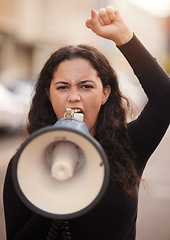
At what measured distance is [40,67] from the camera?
82.3 feet

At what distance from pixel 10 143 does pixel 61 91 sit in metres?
7.50

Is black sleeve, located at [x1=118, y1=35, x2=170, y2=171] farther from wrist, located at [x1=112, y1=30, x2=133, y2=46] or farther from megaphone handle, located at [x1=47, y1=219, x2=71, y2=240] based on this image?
megaphone handle, located at [x1=47, y1=219, x2=71, y2=240]

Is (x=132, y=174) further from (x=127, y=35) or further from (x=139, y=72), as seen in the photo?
(x=127, y=35)

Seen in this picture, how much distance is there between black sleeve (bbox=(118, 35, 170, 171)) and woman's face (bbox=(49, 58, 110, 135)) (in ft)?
Answer: 0.75

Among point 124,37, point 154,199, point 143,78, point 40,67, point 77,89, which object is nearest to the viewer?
point 124,37

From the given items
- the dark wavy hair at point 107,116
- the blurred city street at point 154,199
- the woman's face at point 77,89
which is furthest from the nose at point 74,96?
the blurred city street at point 154,199

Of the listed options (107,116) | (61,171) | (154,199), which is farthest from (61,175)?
(154,199)

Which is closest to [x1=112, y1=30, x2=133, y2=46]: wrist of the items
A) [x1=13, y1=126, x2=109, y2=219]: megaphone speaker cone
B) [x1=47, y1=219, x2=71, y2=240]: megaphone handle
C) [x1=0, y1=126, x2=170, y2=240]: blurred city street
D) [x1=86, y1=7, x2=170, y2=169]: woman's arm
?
[x1=86, y1=7, x2=170, y2=169]: woman's arm

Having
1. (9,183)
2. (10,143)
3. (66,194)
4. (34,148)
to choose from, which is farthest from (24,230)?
(10,143)

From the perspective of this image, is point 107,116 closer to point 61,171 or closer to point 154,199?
point 61,171

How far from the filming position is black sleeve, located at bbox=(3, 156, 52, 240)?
165cm

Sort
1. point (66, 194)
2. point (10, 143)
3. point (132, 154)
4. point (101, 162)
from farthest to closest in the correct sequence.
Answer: point (10, 143), point (132, 154), point (66, 194), point (101, 162)

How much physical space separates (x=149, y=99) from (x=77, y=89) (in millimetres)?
323

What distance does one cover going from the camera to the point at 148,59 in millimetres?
1516
